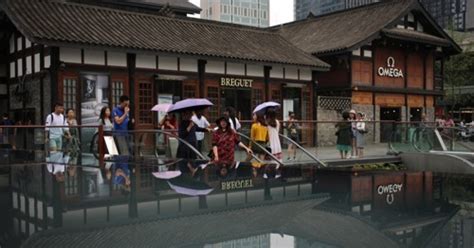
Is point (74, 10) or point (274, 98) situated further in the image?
point (274, 98)

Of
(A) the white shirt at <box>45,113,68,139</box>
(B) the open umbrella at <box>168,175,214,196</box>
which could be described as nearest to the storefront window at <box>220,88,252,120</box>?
(A) the white shirt at <box>45,113,68,139</box>

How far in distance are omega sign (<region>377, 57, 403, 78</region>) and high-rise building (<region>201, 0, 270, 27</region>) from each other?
7698 cm

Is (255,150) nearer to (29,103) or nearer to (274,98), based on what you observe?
(29,103)

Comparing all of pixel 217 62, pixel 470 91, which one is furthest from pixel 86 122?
pixel 470 91

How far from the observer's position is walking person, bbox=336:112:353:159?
53.5 ft

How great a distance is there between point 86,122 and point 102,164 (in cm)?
695

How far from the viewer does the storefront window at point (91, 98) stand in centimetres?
1706

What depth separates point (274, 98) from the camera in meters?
22.7

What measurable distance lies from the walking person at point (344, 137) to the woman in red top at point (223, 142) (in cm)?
667

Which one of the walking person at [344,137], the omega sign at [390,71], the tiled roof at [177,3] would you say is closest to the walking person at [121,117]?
the walking person at [344,137]

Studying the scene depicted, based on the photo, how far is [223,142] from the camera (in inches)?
401

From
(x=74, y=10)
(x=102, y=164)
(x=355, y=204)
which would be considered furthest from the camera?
(x=74, y=10)

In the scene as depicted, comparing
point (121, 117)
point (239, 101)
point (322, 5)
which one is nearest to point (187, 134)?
point (121, 117)

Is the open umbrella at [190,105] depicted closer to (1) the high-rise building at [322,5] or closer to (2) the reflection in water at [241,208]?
(2) the reflection in water at [241,208]
